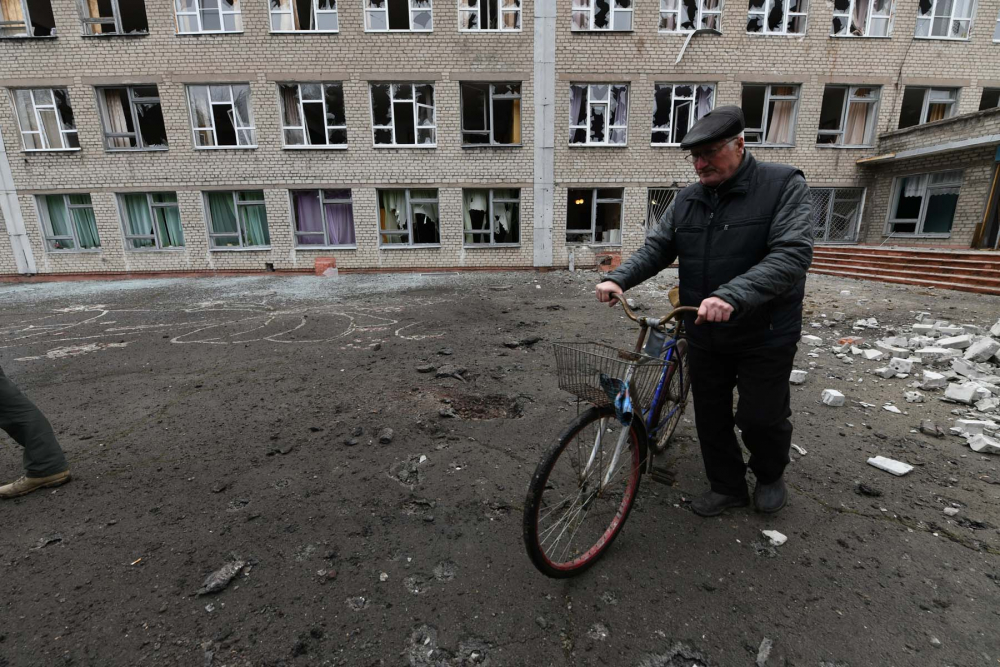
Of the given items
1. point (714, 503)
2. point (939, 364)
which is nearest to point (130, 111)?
point (714, 503)

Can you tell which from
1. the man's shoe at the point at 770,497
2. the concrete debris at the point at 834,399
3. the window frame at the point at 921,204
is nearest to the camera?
the man's shoe at the point at 770,497

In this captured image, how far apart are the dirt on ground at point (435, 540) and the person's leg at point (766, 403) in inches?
16.9

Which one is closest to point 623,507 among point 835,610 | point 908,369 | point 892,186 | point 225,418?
point 835,610

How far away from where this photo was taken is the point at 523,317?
8008 millimetres

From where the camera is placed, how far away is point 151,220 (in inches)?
604

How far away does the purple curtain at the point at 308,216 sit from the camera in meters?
15.3

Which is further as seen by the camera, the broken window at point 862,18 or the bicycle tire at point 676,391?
the broken window at point 862,18

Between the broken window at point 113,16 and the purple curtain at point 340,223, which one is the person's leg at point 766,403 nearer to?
the purple curtain at point 340,223

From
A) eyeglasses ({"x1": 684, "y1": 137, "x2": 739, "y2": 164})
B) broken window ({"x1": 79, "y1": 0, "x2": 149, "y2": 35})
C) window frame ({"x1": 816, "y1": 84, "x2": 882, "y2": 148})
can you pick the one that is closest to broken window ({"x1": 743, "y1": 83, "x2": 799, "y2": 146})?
window frame ({"x1": 816, "y1": 84, "x2": 882, "y2": 148})

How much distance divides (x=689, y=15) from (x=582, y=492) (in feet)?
57.7

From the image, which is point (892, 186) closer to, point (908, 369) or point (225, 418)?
point (908, 369)

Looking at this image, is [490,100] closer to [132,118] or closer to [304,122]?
[304,122]

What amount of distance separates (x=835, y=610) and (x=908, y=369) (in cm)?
406

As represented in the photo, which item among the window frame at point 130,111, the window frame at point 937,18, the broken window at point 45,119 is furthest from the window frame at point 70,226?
the window frame at point 937,18
